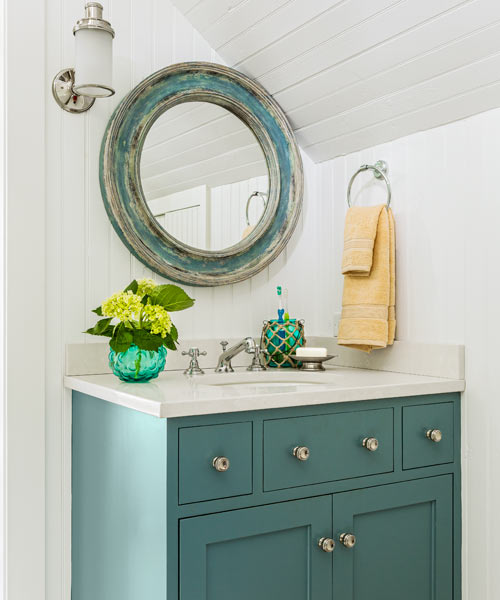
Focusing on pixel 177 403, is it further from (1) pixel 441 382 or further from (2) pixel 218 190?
(2) pixel 218 190

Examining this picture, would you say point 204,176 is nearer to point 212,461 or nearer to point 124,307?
point 124,307

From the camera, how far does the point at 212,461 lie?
1.42 m

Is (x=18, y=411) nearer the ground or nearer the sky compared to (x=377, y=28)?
nearer the ground

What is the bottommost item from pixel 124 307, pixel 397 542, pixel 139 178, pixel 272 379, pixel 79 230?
pixel 397 542

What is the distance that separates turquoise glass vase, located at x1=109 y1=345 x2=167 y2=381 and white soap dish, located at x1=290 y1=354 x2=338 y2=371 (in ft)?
1.82

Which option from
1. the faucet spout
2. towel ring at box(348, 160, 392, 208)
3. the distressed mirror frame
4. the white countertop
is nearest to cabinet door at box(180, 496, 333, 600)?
the white countertop

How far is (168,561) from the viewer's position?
135 centimetres

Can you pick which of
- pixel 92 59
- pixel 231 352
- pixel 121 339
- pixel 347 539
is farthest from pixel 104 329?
pixel 347 539

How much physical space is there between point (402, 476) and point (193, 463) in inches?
25.2

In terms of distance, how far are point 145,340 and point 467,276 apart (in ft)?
3.06

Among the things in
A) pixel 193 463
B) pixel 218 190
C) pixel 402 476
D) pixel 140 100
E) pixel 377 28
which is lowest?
pixel 402 476

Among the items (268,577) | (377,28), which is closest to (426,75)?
(377,28)

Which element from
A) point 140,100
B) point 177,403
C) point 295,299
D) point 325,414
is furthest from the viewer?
point 295,299

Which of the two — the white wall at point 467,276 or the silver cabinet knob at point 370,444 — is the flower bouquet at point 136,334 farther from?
the white wall at point 467,276
